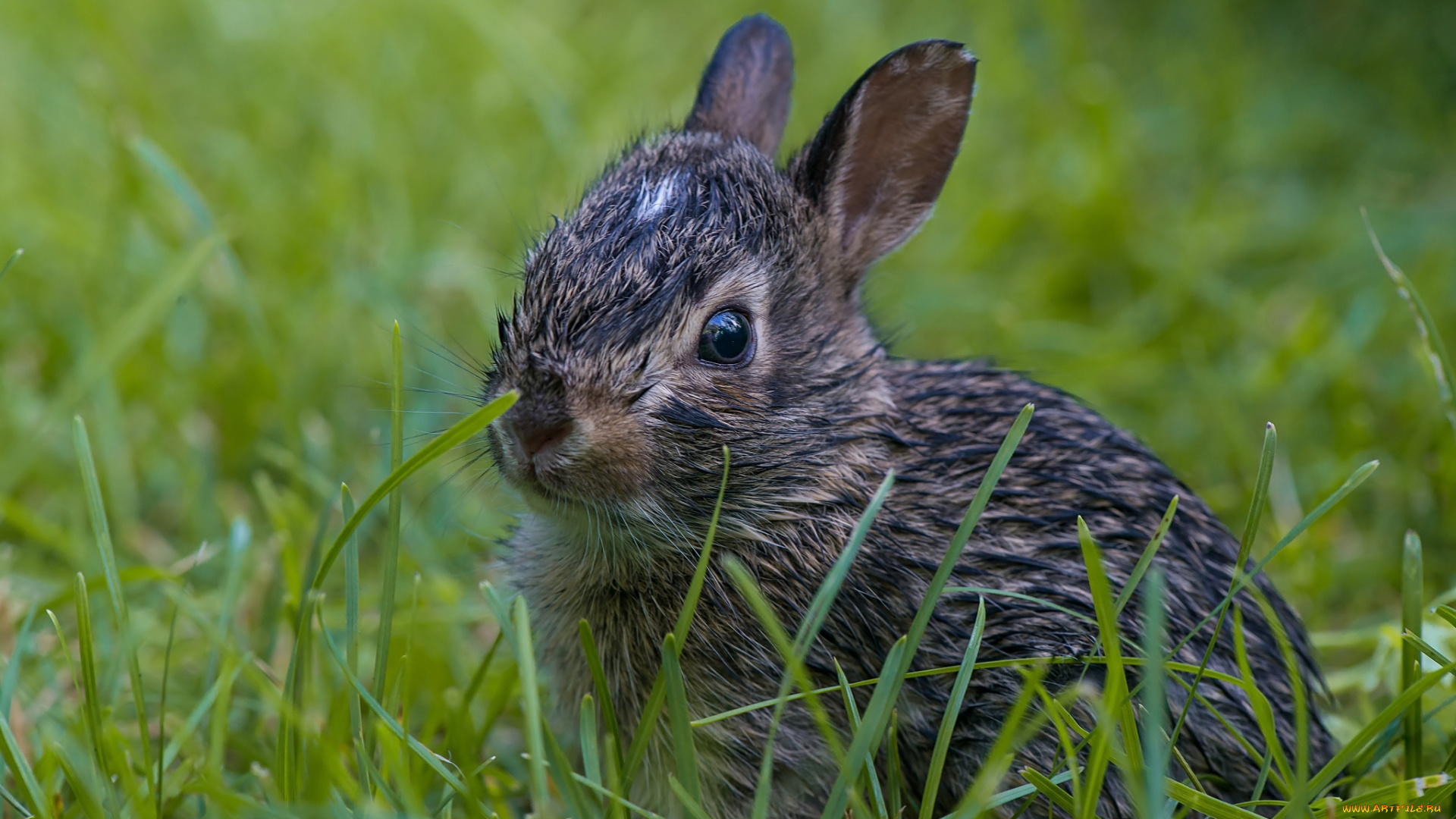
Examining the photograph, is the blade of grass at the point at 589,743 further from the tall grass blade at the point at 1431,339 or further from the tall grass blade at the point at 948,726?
the tall grass blade at the point at 1431,339

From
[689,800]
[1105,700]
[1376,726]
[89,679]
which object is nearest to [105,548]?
[89,679]

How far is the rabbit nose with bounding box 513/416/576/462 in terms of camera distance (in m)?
2.76

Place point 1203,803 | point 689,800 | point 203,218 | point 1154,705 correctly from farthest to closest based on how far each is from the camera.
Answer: point 203,218
point 1203,803
point 689,800
point 1154,705

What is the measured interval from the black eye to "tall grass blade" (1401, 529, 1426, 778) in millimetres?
1627

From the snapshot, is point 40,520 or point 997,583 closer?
point 997,583

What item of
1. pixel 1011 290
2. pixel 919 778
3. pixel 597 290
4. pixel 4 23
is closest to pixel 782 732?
pixel 919 778

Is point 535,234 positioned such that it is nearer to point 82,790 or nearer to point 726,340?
point 726,340

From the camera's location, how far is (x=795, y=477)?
10.4ft

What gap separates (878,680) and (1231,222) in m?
4.37

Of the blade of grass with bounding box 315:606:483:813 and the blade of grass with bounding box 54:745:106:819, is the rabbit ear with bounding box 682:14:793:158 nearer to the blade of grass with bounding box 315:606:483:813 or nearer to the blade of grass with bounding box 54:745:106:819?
the blade of grass with bounding box 315:606:483:813

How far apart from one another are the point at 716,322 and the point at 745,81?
1.19 metres

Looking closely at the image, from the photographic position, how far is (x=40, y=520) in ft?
13.4

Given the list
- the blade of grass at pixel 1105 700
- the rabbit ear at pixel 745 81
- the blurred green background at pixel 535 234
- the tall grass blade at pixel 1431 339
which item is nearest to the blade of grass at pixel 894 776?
the blade of grass at pixel 1105 700

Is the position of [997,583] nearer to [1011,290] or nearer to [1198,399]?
[1198,399]
